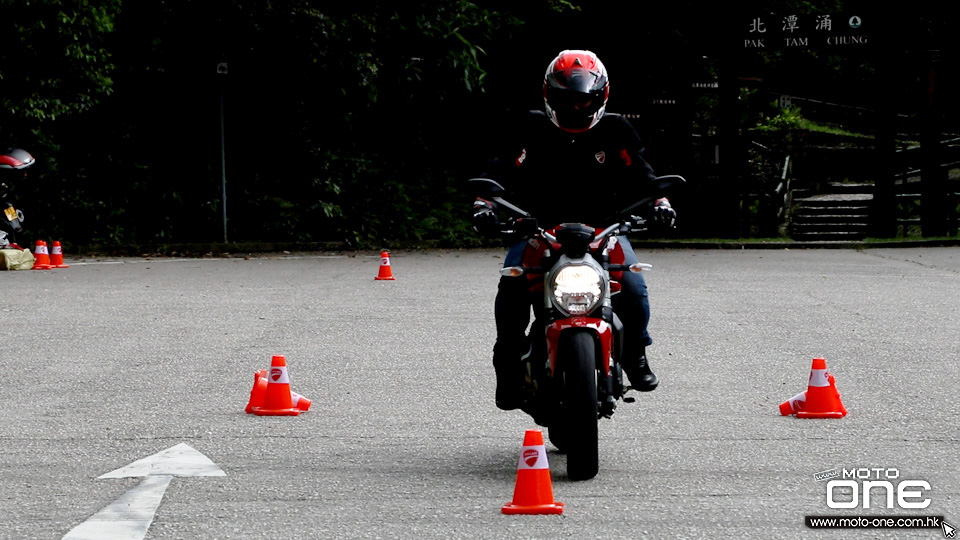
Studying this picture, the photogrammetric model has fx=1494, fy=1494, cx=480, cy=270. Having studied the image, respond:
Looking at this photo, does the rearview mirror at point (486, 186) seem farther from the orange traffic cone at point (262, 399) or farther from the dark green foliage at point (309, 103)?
the dark green foliage at point (309, 103)

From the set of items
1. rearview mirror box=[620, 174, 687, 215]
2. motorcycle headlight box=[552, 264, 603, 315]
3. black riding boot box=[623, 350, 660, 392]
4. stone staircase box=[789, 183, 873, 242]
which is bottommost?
stone staircase box=[789, 183, 873, 242]

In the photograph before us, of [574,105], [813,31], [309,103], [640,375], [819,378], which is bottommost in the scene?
[819,378]

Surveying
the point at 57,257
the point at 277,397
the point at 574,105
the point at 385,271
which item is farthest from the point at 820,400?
the point at 57,257

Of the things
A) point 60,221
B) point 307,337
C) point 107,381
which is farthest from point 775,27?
point 107,381

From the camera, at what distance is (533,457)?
220 inches

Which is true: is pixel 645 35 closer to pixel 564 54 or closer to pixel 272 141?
pixel 272 141

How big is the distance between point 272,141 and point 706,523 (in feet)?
73.7

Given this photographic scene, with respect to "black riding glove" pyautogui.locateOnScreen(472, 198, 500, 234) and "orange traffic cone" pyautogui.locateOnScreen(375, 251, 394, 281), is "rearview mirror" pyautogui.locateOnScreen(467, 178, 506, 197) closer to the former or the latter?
"black riding glove" pyautogui.locateOnScreen(472, 198, 500, 234)

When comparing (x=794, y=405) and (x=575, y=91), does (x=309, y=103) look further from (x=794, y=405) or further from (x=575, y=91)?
(x=575, y=91)

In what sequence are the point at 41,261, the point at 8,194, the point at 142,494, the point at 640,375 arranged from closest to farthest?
the point at 142,494, the point at 640,375, the point at 41,261, the point at 8,194

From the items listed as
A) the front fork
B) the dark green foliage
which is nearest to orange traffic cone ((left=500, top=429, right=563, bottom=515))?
the front fork

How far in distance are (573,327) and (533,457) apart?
0.74 meters

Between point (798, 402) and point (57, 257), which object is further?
point (57, 257)

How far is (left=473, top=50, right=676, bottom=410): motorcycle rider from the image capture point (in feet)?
21.8
